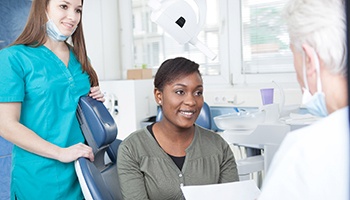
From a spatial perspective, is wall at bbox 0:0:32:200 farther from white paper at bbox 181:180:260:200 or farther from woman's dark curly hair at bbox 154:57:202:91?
white paper at bbox 181:180:260:200

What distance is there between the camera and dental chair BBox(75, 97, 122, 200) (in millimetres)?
1136

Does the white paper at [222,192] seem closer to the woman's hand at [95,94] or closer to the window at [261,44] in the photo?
the woman's hand at [95,94]

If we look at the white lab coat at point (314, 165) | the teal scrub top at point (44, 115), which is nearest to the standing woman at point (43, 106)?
the teal scrub top at point (44, 115)

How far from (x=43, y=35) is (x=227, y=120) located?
77cm

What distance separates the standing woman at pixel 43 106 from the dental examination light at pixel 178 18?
28 centimetres

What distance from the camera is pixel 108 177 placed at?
1282 mm

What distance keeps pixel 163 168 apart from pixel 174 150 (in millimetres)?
88

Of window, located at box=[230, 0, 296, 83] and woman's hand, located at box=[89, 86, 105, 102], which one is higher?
window, located at box=[230, 0, 296, 83]

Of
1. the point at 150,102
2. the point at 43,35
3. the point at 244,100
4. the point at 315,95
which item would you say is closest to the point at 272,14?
the point at 244,100

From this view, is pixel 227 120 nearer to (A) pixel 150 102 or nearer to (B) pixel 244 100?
(B) pixel 244 100

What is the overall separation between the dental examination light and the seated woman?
12cm

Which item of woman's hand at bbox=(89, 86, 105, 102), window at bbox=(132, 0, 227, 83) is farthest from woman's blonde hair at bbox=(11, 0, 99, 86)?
window at bbox=(132, 0, 227, 83)

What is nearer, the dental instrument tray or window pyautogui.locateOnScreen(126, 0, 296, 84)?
the dental instrument tray

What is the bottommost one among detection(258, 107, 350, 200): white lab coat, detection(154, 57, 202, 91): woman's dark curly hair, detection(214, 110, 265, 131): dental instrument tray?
detection(214, 110, 265, 131): dental instrument tray
